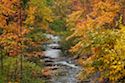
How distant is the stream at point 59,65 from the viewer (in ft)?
54.8

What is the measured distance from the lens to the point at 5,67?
14.2m

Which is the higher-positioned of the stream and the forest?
the forest

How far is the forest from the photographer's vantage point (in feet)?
37.8

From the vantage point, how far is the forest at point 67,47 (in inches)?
453

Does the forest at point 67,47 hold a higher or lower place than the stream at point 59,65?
higher

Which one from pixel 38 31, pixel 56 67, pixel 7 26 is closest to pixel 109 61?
pixel 7 26

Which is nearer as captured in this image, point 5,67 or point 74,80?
point 5,67

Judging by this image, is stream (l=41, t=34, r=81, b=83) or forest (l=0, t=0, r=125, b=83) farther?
stream (l=41, t=34, r=81, b=83)

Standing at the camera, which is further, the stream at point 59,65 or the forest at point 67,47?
the stream at point 59,65

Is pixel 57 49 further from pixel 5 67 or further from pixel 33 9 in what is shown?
pixel 5 67

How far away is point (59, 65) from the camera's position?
64.9 ft

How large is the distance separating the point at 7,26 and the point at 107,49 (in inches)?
187

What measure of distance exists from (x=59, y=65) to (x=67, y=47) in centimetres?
391

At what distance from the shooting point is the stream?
16716 millimetres
